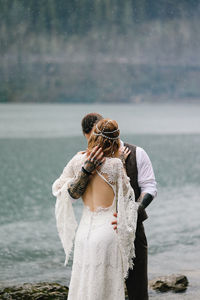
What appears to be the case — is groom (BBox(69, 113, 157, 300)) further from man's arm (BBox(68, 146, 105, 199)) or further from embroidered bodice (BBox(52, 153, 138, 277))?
man's arm (BBox(68, 146, 105, 199))

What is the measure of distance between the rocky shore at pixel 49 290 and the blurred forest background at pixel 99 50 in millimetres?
72162

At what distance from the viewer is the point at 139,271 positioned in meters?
3.46

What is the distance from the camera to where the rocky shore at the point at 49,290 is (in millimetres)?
4469

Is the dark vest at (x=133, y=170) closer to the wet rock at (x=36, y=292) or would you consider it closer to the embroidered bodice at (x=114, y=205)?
the embroidered bodice at (x=114, y=205)

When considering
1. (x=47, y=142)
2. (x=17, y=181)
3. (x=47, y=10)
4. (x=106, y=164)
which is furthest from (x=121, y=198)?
(x=47, y=10)

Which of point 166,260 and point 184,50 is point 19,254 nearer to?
point 166,260

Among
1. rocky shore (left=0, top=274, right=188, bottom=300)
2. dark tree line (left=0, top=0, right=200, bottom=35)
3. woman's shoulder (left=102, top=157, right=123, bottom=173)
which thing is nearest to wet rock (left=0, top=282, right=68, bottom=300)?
rocky shore (left=0, top=274, right=188, bottom=300)

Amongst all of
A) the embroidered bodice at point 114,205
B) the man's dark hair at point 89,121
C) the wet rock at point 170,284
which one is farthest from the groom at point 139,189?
the wet rock at point 170,284

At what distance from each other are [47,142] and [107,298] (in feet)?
127

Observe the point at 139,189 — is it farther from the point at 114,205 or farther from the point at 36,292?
the point at 36,292

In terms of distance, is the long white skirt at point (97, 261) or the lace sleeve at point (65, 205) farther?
the lace sleeve at point (65, 205)

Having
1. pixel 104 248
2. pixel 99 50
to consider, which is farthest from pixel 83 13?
pixel 104 248

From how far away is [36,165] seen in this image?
25.2m

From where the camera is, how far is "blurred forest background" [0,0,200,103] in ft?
255
